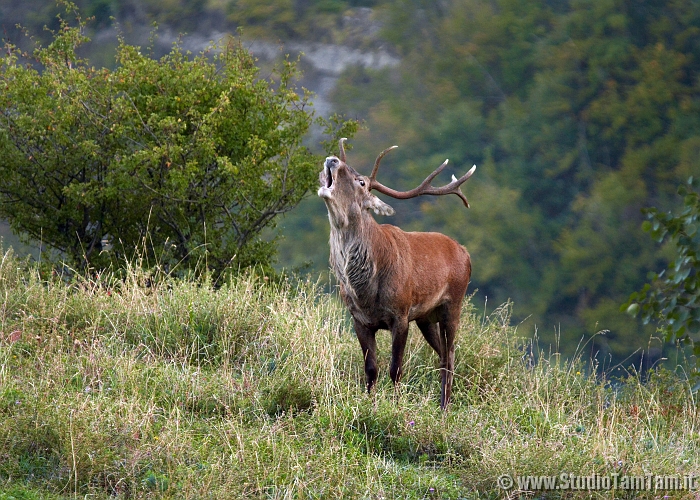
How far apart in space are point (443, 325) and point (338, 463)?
8.49ft

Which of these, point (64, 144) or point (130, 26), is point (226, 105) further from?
point (130, 26)

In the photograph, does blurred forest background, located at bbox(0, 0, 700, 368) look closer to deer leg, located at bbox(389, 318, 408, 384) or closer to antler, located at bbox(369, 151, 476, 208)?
antler, located at bbox(369, 151, 476, 208)

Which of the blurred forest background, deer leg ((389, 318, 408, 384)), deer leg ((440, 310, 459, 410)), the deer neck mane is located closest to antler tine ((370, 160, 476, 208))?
the deer neck mane

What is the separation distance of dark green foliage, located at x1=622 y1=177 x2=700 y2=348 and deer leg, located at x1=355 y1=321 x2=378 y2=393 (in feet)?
10.5

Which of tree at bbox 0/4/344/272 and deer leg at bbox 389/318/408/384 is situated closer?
deer leg at bbox 389/318/408/384

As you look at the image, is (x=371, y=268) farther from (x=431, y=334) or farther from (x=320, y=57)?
(x=320, y=57)

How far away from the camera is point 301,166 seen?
1157 cm

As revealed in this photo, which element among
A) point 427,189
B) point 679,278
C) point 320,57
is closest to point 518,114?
point 320,57

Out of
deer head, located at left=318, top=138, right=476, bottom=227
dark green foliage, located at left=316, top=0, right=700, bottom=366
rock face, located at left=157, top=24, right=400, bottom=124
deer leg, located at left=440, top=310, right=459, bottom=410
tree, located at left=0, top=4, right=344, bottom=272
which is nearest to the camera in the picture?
deer head, located at left=318, top=138, right=476, bottom=227

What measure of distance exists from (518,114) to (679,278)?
40.4 metres

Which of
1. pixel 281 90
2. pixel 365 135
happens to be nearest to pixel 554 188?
pixel 365 135

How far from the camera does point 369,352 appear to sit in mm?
7238

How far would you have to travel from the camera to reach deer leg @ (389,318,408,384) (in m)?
7.15

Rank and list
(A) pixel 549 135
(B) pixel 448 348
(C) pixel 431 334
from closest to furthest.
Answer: (B) pixel 448 348 < (C) pixel 431 334 < (A) pixel 549 135
